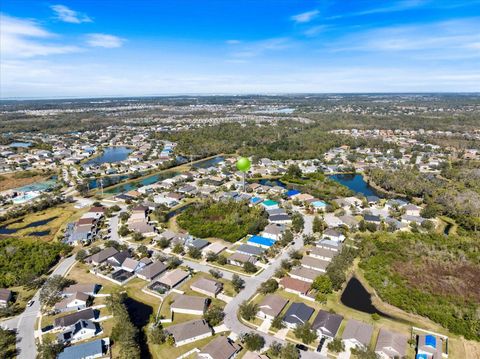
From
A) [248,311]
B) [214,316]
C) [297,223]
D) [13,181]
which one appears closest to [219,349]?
[214,316]

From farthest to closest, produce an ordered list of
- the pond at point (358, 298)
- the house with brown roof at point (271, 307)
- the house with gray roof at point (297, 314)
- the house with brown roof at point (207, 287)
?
the house with brown roof at point (207, 287)
the pond at point (358, 298)
the house with brown roof at point (271, 307)
the house with gray roof at point (297, 314)

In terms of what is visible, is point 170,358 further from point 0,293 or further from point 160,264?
point 0,293

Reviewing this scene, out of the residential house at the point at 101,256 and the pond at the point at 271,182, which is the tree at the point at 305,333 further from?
the pond at the point at 271,182

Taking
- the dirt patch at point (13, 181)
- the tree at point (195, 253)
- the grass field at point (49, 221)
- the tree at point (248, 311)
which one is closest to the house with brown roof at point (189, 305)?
the tree at point (248, 311)

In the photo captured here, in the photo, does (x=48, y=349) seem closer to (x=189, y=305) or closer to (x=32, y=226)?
(x=189, y=305)

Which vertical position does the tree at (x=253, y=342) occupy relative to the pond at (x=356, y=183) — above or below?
above

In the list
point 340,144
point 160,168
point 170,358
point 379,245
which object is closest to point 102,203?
point 160,168

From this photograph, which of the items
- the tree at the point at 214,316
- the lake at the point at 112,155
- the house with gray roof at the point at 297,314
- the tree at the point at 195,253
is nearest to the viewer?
the house with gray roof at the point at 297,314
